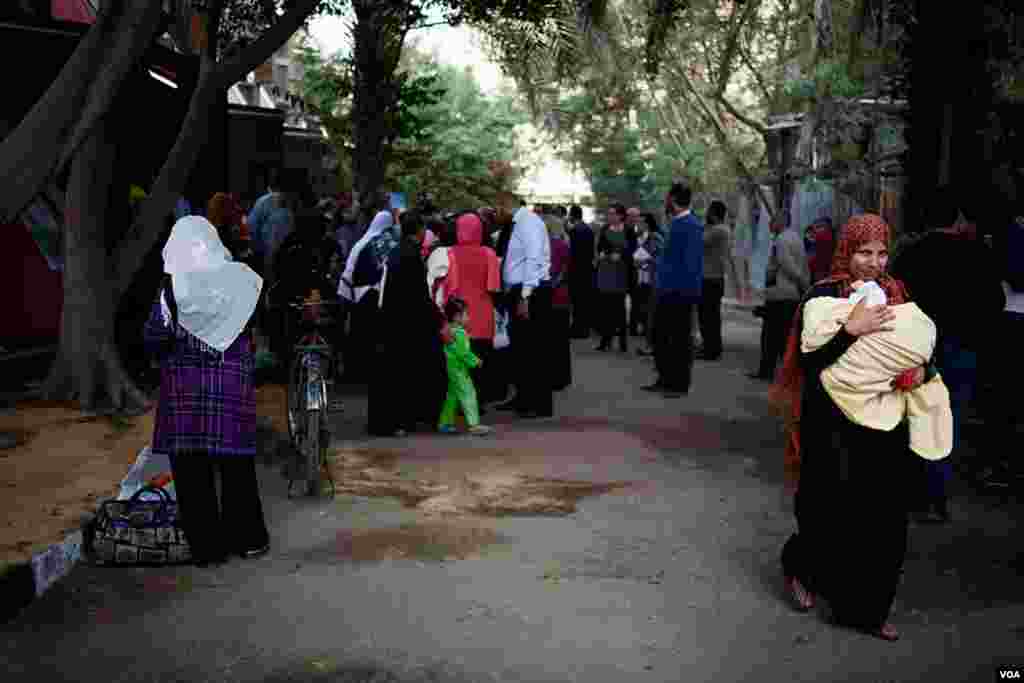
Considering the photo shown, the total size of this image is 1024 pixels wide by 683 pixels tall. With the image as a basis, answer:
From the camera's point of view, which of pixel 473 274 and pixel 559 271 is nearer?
pixel 473 274

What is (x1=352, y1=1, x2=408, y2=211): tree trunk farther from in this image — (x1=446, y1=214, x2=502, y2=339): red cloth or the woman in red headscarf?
the woman in red headscarf

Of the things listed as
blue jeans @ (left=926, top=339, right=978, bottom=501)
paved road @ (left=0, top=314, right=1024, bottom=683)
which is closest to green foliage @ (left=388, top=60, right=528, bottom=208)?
blue jeans @ (left=926, top=339, right=978, bottom=501)

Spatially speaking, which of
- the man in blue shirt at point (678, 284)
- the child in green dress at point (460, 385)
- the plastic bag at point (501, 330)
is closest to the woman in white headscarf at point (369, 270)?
the child in green dress at point (460, 385)

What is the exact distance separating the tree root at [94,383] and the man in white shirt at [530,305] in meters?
3.30

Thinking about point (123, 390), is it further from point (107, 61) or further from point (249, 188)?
point (249, 188)

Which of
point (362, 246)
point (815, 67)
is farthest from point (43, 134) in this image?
point (815, 67)

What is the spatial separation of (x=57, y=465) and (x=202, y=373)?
3.01 meters

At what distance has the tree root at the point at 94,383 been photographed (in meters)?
12.3

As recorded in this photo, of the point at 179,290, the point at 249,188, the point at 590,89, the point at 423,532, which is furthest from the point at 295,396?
the point at 590,89

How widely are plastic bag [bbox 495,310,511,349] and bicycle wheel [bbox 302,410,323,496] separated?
11.8 feet

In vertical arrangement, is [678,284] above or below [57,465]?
above

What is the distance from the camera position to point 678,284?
46.5 ft

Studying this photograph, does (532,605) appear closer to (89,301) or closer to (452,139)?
(89,301)

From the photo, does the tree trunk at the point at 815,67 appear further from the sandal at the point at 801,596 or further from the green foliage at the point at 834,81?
the sandal at the point at 801,596
